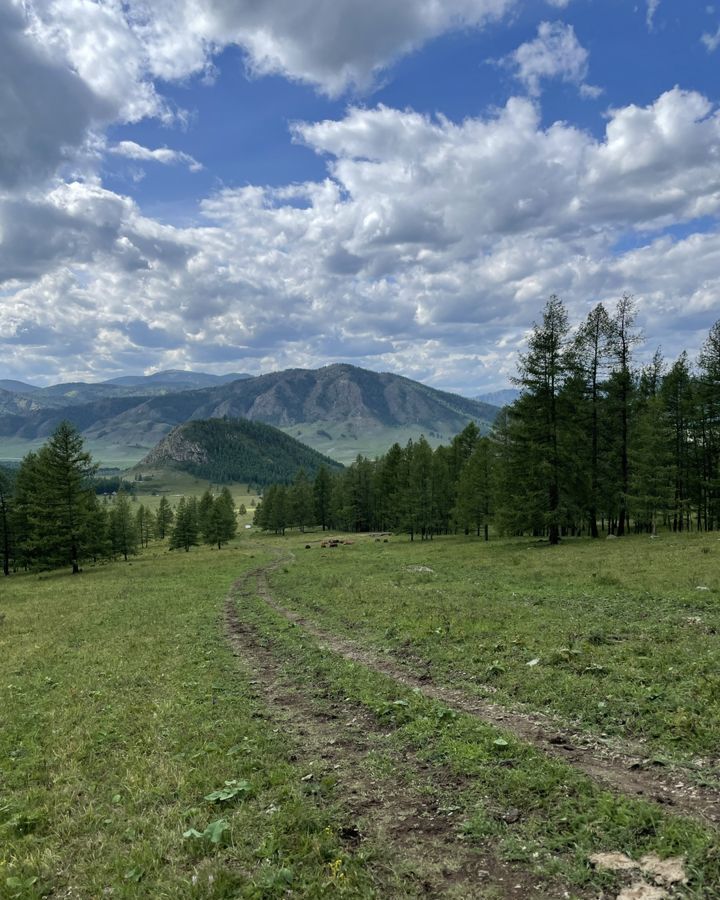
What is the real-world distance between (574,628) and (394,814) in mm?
10679

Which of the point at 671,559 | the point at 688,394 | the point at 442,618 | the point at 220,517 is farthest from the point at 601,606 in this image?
the point at 220,517

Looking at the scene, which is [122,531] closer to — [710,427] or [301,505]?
[301,505]

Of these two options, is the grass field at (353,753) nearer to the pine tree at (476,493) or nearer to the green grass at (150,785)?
the green grass at (150,785)

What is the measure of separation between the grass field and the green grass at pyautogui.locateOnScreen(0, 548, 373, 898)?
0.04 meters

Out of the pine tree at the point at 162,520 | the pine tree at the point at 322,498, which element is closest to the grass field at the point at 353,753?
the pine tree at the point at 322,498

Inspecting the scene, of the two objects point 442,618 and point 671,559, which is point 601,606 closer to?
point 442,618

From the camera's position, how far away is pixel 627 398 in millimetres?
46000

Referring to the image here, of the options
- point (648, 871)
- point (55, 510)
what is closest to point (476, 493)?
point (55, 510)

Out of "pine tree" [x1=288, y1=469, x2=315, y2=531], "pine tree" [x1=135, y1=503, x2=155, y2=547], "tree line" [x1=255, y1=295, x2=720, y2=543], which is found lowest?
"pine tree" [x1=135, y1=503, x2=155, y2=547]

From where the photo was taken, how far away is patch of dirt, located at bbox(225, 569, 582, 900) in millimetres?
6242

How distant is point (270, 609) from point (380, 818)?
1917 centimetres

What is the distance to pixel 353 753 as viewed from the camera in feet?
32.5

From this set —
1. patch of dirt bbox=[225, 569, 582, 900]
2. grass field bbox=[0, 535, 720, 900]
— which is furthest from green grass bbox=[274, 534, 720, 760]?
patch of dirt bbox=[225, 569, 582, 900]

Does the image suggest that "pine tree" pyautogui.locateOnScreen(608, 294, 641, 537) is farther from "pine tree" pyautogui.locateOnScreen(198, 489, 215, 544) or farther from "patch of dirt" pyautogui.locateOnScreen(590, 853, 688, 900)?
"pine tree" pyautogui.locateOnScreen(198, 489, 215, 544)
